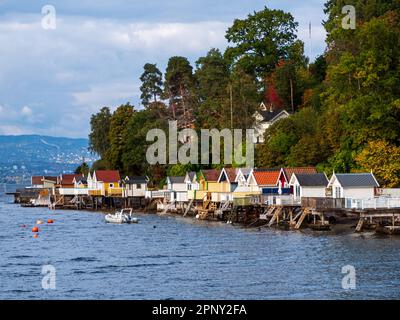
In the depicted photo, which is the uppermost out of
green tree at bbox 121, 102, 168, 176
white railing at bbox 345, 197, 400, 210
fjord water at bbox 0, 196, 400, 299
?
green tree at bbox 121, 102, 168, 176

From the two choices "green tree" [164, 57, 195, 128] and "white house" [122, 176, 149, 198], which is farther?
"green tree" [164, 57, 195, 128]

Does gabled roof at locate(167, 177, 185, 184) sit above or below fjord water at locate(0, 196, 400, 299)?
above

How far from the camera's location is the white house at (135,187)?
145250 mm

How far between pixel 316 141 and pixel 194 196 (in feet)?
71.5

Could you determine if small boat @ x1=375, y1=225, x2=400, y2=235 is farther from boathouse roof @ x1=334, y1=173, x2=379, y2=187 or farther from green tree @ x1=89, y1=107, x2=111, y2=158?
green tree @ x1=89, y1=107, x2=111, y2=158

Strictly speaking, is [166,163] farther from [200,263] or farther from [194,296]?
[194,296]

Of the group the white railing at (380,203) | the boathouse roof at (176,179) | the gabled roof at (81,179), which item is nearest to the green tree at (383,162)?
the white railing at (380,203)

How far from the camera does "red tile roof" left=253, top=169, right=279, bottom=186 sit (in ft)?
322

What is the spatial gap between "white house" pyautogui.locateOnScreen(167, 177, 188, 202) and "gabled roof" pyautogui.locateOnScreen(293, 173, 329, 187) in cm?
3537

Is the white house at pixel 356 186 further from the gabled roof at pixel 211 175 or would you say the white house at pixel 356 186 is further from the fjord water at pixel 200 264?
the gabled roof at pixel 211 175

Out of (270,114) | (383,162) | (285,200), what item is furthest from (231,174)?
(270,114)

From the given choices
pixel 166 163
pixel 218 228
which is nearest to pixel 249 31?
pixel 166 163

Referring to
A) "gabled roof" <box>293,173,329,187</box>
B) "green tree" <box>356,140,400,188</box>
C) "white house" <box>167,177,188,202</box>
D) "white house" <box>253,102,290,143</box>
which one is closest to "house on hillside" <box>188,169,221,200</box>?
"white house" <box>167,177,188,202</box>

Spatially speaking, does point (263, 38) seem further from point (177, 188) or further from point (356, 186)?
point (356, 186)
